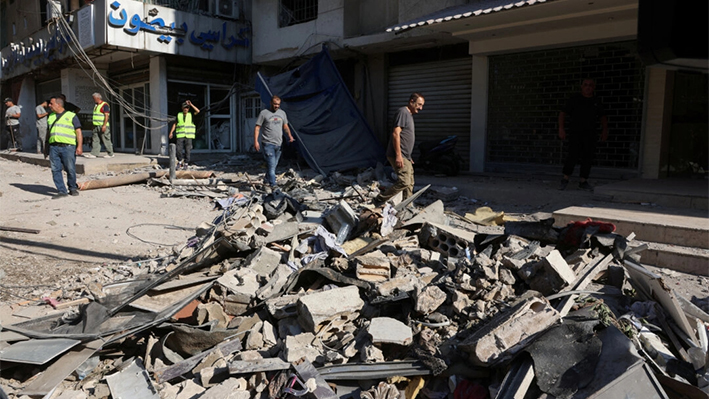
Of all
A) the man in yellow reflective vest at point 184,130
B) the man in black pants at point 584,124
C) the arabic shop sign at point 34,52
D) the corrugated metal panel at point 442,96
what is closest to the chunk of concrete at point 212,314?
the man in black pants at point 584,124

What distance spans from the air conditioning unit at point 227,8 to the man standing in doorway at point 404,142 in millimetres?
11091

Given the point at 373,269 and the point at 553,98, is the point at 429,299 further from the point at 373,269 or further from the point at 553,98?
the point at 553,98

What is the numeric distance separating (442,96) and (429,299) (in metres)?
9.15

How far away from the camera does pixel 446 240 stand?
4914mm

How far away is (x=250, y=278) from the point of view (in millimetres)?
4332

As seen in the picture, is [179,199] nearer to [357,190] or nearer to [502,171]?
[357,190]

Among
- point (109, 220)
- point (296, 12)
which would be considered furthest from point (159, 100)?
point (109, 220)

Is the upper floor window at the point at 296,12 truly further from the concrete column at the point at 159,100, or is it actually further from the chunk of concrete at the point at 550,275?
the chunk of concrete at the point at 550,275

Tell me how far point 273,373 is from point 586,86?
6.42 metres

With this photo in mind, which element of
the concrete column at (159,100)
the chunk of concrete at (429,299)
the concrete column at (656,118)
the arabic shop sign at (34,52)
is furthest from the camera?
the arabic shop sign at (34,52)

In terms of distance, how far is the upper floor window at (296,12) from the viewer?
1402 centimetres

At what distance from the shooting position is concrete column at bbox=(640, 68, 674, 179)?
26.8 feet

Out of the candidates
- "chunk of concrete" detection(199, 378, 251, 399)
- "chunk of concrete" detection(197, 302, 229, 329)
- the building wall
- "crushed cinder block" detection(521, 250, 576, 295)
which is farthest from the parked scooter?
"chunk of concrete" detection(199, 378, 251, 399)

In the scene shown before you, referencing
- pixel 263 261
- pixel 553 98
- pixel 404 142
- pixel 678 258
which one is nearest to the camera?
pixel 263 261
